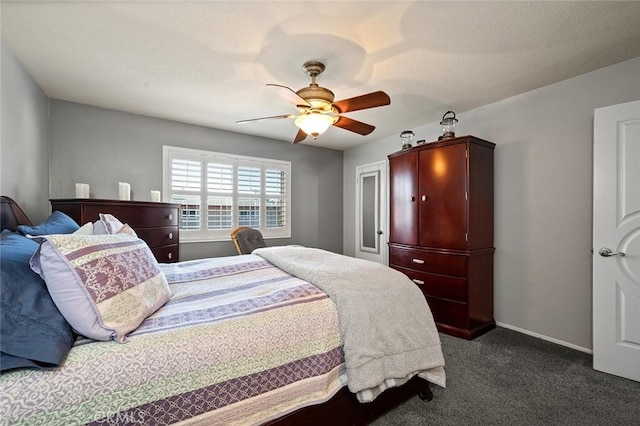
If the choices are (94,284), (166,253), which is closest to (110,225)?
(94,284)

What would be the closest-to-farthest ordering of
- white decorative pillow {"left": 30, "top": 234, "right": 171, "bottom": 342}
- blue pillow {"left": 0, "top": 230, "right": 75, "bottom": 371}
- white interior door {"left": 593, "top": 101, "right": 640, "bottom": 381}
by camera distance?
1. blue pillow {"left": 0, "top": 230, "right": 75, "bottom": 371}
2. white decorative pillow {"left": 30, "top": 234, "right": 171, "bottom": 342}
3. white interior door {"left": 593, "top": 101, "right": 640, "bottom": 381}

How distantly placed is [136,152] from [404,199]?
353 centimetres

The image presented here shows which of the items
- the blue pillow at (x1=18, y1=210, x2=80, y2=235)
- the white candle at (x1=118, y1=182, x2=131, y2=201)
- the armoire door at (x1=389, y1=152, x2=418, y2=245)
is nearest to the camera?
the blue pillow at (x1=18, y1=210, x2=80, y2=235)

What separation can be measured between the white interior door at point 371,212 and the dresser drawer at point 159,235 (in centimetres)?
308

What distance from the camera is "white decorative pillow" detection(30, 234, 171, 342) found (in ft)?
3.18

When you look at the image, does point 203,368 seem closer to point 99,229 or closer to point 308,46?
point 99,229

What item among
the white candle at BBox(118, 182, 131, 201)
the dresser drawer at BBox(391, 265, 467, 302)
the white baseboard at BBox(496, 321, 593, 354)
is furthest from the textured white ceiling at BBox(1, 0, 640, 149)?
the white baseboard at BBox(496, 321, 593, 354)

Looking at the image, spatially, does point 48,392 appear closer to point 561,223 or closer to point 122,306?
point 122,306

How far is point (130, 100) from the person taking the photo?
3090 mm

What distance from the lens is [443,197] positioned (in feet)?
9.89

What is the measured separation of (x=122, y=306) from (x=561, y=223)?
3.54 m

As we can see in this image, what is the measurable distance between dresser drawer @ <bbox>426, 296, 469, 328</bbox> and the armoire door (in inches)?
28.0

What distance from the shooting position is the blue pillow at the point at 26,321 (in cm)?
81

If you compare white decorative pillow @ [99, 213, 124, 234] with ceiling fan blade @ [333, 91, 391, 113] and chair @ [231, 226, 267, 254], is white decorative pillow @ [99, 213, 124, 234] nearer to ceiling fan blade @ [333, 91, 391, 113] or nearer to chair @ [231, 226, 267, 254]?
ceiling fan blade @ [333, 91, 391, 113]
